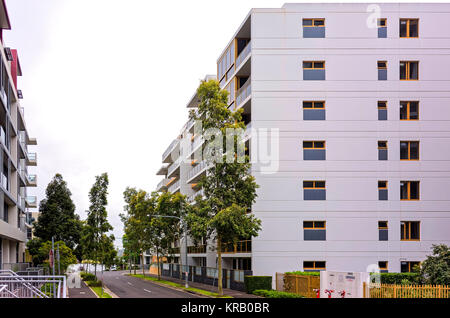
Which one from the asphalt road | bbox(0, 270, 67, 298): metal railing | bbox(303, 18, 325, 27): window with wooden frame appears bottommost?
the asphalt road

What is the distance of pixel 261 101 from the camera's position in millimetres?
39938

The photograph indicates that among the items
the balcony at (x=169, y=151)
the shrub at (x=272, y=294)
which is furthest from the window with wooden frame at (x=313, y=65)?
the balcony at (x=169, y=151)

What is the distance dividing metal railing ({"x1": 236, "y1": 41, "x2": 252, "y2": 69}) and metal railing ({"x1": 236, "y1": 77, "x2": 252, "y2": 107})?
196cm

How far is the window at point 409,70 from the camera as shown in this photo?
130 ft

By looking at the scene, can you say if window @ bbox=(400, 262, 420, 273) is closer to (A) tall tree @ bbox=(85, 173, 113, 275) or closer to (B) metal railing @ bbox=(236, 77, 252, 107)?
(B) metal railing @ bbox=(236, 77, 252, 107)

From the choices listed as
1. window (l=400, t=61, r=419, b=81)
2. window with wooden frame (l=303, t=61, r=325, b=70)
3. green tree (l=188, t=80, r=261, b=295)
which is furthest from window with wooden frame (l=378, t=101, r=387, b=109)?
green tree (l=188, t=80, r=261, b=295)

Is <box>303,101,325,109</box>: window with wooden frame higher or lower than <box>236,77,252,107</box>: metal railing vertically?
lower

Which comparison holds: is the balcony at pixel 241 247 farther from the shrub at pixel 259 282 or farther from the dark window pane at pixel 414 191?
the dark window pane at pixel 414 191

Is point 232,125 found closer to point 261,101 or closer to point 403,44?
point 261,101

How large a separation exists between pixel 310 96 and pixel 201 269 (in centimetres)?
2619

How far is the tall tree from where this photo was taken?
51.5 m

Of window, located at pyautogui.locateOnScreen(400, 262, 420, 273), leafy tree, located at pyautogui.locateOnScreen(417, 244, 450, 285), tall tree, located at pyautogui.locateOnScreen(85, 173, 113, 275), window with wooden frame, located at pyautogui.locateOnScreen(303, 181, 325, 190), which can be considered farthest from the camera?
tall tree, located at pyautogui.locateOnScreen(85, 173, 113, 275)
